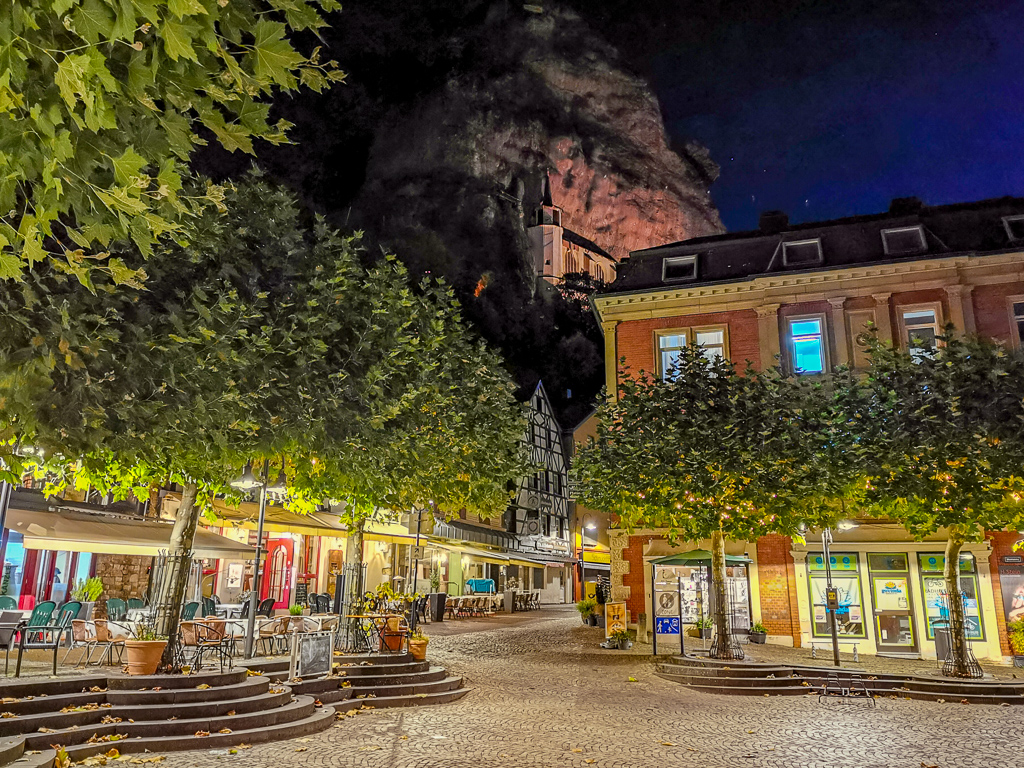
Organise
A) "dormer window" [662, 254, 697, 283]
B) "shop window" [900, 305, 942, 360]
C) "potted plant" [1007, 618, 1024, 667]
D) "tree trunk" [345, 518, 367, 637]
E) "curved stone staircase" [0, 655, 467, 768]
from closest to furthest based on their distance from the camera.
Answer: "curved stone staircase" [0, 655, 467, 768] → "tree trunk" [345, 518, 367, 637] → "potted plant" [1007, 618, 1024, 667] → "shop window" [900, 305, 942, 360] → "dormer window" [662, 254, 697, 283]

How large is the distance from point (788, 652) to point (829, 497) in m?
5.00

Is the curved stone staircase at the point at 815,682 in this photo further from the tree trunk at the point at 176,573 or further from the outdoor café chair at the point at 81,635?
the outdoor café chair at the point at 81,635

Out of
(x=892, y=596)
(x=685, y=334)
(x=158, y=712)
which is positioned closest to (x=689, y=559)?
(x=892, y=596)

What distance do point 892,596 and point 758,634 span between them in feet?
12.8

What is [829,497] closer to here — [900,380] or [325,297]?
[900,380]

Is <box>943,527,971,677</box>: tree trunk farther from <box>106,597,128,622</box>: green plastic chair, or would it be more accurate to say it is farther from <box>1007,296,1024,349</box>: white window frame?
→ <box>106,597,128,622</box>: green plastic chair

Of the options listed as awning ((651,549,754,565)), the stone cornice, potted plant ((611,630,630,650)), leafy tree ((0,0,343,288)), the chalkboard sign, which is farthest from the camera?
the stone cornice

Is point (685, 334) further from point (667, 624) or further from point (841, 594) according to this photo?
point (667, 624)

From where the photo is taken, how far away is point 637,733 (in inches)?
410

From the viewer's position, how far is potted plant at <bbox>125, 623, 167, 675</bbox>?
35.2 ft

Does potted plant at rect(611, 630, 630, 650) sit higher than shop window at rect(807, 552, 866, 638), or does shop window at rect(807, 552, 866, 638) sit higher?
shop window at rect(807, 552, 866, 638)

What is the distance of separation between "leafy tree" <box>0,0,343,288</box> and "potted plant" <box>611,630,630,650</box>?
19844mm

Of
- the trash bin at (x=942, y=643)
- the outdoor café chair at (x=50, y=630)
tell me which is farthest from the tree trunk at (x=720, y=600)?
the outdoor café chair at (x=50, y=630)

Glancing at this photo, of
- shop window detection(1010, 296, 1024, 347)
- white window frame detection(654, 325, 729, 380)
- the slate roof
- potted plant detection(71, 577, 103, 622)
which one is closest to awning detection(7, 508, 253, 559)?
potted plant detection(71, 577, 103, 622)
